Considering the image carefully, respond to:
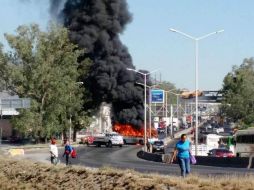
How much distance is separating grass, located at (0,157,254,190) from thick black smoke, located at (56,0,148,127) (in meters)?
67.3

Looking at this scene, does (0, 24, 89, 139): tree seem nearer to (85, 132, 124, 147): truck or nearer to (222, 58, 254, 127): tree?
(85, 132, 124, 147): truck

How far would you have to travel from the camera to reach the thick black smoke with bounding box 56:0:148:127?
96500 mm

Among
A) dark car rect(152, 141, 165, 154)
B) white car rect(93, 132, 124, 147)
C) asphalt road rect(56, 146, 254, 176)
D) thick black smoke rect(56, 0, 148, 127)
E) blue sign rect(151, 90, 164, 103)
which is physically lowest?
asphalt road rect(56, 146, 254, 176)

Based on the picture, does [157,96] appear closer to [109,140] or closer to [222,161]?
[109,140]

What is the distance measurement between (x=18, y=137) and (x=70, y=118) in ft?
56.9

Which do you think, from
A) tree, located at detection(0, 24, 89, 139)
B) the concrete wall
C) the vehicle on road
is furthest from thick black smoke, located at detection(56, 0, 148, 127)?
the concrete wall

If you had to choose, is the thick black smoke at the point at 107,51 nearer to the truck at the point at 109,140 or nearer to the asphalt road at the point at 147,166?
the truck at the point at 109,140

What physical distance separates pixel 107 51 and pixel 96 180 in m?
79.2

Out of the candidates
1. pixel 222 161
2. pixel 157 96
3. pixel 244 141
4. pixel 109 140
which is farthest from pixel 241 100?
pixel 222 161

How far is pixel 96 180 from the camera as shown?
19.6 meters

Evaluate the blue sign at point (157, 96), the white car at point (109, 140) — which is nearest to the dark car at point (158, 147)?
the blue sign at point (157, 96)

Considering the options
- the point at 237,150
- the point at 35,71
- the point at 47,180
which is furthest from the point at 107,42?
the point at 47,180

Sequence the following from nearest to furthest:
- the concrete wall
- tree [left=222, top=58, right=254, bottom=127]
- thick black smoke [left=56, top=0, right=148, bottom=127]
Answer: thick black smoke [left=56, top=0, right=148, bottom=127], tree [left=222, top=58, right=254, bottom=127], the concrete wall

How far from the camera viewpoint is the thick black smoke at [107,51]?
9650 cm
